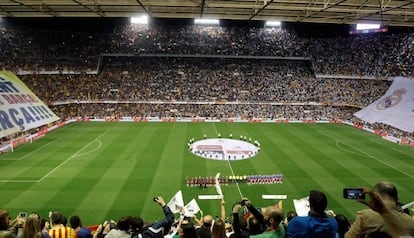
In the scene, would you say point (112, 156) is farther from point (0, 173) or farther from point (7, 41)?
point (7, 41)

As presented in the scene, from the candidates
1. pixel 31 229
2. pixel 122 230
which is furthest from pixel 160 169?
pixel 31 229

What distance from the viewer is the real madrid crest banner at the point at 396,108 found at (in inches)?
1400

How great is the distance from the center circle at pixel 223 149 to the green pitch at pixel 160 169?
3.38 feet

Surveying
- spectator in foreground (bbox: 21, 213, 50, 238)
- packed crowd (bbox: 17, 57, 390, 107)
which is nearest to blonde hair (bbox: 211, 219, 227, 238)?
spectator in foreground (bbox: 21, 213, 50, 238)

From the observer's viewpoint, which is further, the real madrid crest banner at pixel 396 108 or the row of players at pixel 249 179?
the real madrid crest banner at pixel 396 108

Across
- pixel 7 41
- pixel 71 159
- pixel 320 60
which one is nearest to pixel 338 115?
pixel 320 60

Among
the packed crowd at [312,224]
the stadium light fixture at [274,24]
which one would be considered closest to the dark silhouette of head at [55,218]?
the packed crowd at [312,224]

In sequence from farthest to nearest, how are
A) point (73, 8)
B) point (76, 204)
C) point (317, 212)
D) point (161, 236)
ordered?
point (73, 8), point (76, 204), point (161, 236), point (317, 212)

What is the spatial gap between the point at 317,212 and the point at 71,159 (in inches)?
919

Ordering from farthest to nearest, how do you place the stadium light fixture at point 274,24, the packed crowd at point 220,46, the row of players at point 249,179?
1. the stadium light fixture at point 274,24
2. the packed crowd at point 220,46
3. the row of players at point 249,179

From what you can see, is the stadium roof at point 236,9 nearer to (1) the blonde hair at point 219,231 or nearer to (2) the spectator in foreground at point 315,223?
(2) the spectator in foreground at point 315,223

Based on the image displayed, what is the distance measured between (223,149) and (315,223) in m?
22.7

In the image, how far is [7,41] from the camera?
42031 millimetres

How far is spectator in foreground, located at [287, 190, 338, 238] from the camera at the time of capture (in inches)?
177
